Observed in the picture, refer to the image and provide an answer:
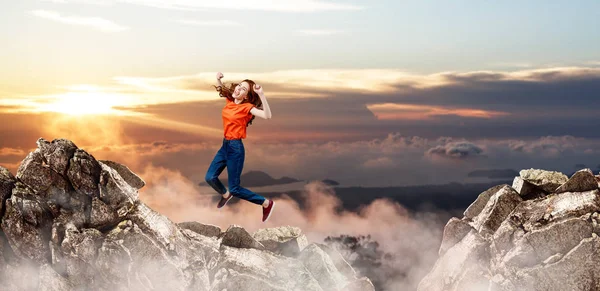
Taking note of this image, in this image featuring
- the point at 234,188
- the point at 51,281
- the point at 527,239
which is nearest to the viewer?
the point at 51,281

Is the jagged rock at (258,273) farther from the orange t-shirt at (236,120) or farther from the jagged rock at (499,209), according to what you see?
the jagged rock at (499,209)

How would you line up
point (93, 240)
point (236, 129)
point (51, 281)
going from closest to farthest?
point (236, 129), point (51, 281), point (93, 240)

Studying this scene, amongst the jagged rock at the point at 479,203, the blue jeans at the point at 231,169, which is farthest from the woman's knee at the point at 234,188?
the jagged rock at the point at 479,203

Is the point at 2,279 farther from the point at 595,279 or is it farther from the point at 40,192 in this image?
the point at 595,279

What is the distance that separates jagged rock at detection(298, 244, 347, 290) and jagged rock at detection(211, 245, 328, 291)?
0.38 m

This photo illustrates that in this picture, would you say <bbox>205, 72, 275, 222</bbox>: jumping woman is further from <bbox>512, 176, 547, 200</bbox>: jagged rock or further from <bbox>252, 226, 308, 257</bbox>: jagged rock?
<bbox>512, 176, 547, 200</bbox>: jagged rock

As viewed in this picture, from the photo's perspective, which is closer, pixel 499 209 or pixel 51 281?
pixel 51 281

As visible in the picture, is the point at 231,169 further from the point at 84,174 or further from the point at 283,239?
the point at 283,239

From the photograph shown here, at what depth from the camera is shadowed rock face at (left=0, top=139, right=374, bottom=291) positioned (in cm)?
2172

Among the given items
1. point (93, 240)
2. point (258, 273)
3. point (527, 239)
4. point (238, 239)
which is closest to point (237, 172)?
point (238, 239)

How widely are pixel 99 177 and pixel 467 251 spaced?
611 inches

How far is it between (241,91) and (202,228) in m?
7.32

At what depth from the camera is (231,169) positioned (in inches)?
858

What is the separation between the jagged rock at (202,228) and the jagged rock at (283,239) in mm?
2016
